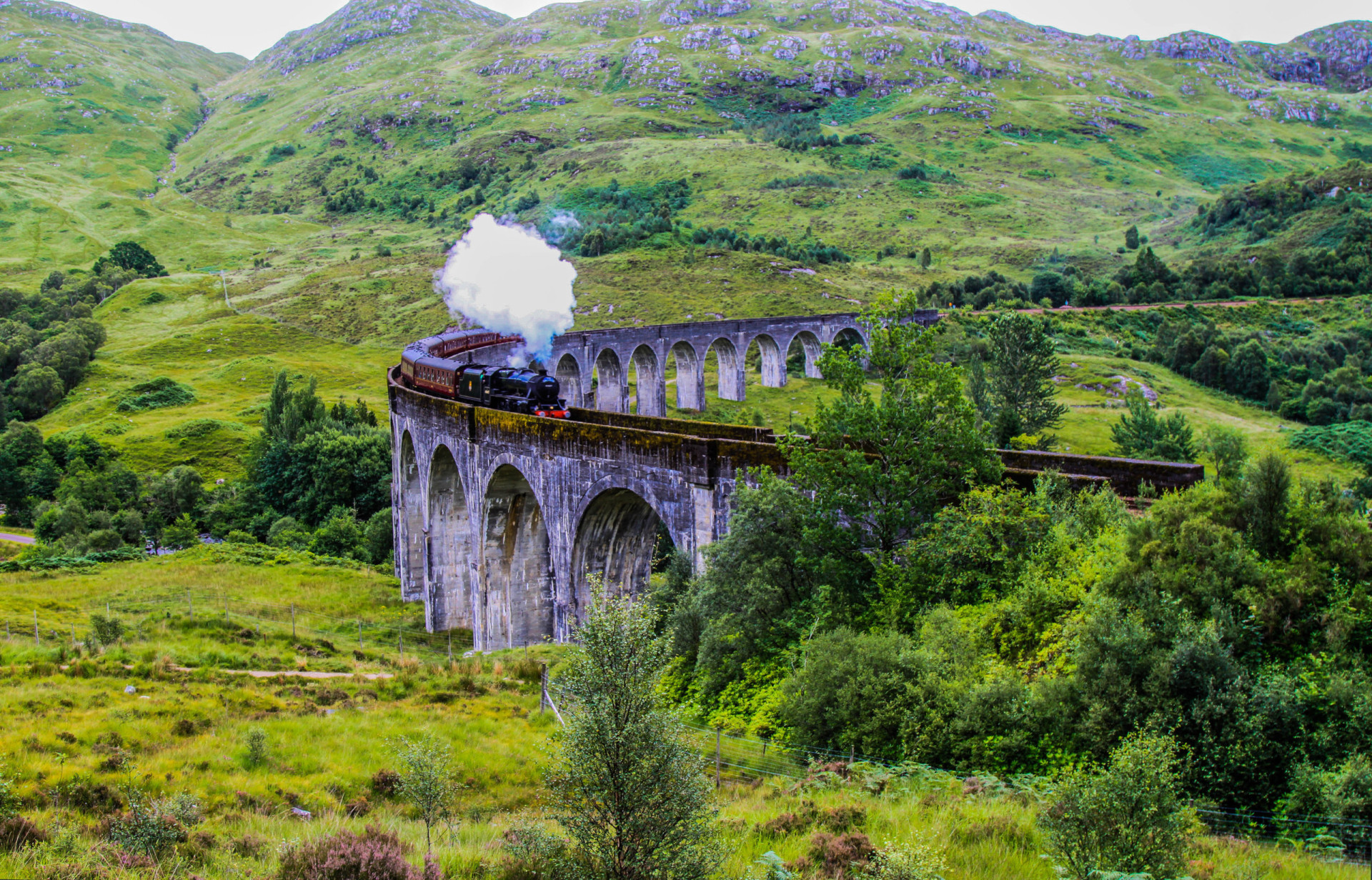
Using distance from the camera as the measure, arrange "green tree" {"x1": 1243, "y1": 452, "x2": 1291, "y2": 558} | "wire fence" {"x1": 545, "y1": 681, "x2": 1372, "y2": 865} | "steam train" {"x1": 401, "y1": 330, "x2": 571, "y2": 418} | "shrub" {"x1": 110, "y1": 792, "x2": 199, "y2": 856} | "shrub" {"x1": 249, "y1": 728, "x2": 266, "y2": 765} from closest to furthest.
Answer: "wire fence" {"x1": 545, "y1": 681, "x2": 1372, "y2": 865} → "shrub" {"x1": 110, "y1": 792, "x2": 199, "y2": 856} → "green tree" {"x1": 1243, "y1": 452, "x2": 1291, "y2": 558} → "shrub" {"x1": 249, "y1": 728, "x2": 266, "y2": 765} → "steam train" {"x1": 401, "y1": 330, "x2": 571, "y2": 418}

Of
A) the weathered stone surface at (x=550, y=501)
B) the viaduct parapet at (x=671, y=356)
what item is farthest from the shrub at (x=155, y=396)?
the weathered stone surface at (x=550, y=501)

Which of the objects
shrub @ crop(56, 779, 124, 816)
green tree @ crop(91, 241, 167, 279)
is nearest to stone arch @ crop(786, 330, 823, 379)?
shrub @ crop(56, 779, 124, 816)

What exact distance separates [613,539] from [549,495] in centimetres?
239

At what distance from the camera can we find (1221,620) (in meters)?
10.7

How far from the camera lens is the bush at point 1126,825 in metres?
6.53

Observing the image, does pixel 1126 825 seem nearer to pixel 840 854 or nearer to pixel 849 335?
pixel 840 854

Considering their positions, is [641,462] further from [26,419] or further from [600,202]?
[600,202]

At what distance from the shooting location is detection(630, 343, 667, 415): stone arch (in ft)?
232

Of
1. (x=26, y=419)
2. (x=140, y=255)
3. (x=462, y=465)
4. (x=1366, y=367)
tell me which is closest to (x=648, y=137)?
(x=140, y=255)

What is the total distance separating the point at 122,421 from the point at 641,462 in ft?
237

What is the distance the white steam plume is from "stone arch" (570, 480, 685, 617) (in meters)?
21.0

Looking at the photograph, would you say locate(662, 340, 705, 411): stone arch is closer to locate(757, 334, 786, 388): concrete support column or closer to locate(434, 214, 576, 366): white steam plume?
locate(757, 334, 786, 388): concrete support column

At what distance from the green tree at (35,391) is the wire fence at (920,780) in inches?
3557

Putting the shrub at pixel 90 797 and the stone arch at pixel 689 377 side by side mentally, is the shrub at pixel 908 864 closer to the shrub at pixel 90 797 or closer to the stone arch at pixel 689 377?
the shrub at pixel 90 797
